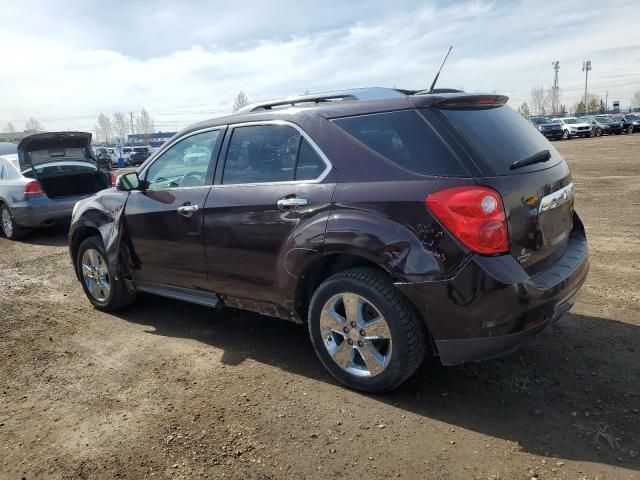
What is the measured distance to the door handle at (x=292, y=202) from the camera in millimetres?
3322

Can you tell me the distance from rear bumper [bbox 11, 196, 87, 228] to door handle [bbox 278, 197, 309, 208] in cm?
685

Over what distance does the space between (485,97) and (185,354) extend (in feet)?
9.62

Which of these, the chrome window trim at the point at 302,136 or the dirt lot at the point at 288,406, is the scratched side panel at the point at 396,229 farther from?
the dirt lot at the point at 288,406

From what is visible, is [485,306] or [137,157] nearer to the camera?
[485,306]

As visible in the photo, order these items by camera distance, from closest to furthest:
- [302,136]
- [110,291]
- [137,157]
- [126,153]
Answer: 1. [302,136]
2. [110,291]
3. [137,157]
4. [126,153]

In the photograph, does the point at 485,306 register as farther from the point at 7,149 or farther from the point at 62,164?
the point at 7,149

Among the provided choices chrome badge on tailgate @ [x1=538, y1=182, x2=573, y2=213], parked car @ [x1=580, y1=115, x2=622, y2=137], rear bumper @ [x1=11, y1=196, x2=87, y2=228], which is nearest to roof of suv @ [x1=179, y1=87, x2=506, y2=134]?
chrome badge on tailgate @ [x1=538, y1=182, x2=573, y2=213]

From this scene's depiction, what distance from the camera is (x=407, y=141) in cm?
303

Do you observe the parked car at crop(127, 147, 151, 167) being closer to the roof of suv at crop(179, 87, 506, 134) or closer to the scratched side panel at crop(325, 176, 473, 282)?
the roof of suv at crop(179, 87, 506, 134)

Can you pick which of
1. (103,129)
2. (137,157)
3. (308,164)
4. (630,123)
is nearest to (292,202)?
(308,164)

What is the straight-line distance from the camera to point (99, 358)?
410 centimetres

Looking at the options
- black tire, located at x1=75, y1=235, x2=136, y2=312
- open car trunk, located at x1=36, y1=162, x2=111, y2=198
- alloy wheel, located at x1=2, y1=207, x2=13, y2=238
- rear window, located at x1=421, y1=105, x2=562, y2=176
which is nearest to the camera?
rear window, located at x1=421, y1=105, x2=562, y2=176

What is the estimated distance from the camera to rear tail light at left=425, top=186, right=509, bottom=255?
8.93 ft

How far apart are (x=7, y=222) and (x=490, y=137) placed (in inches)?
360
